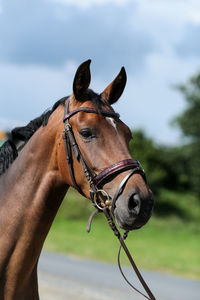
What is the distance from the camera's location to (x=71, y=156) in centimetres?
302

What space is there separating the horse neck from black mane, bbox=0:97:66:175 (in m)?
0.06

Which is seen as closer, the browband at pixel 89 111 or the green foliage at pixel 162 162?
the browband at pixel 89 111

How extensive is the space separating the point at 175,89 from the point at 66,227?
21.9 m

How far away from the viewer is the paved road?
8.45 metres

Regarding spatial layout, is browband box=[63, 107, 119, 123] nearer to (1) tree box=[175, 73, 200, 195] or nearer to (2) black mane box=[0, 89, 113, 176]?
(2) black mane box=[0, 89, 113, 176]

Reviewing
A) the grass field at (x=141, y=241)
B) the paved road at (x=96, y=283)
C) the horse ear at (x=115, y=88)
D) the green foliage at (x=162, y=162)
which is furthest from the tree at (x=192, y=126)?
the horse ear at (x=115, y=88)

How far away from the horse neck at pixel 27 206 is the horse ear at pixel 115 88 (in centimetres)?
46

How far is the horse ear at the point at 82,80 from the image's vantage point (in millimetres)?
2982

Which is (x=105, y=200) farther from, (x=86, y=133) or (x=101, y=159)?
(x=86, y=133)

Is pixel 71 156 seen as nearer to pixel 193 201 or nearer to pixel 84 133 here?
pixel 84 133

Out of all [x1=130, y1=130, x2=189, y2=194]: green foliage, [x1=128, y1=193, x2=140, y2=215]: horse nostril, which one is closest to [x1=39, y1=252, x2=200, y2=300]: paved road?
[x1=128, y1=193, x2=140, y2=215]: horse nostril

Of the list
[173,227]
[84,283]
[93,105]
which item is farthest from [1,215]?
[173,227]

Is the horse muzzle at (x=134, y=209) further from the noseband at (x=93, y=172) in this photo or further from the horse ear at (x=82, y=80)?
the horse ear at (x=82, y=80)

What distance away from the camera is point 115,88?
3.25 meters
